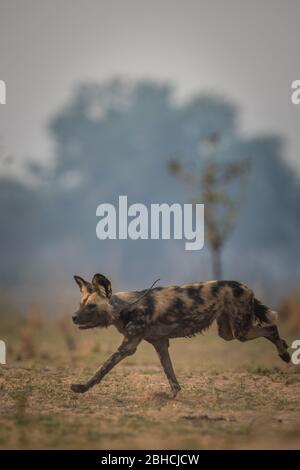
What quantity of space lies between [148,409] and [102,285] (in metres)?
1.68

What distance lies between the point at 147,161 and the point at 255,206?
30.9ft

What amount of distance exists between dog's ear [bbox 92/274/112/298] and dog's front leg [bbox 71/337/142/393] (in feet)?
2.11

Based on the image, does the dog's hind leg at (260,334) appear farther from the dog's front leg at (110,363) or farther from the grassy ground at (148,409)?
the dog's front leg at (110,363)

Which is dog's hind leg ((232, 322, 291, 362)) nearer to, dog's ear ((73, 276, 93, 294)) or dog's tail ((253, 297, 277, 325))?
dog's tail ((253, 297, 277, 325))

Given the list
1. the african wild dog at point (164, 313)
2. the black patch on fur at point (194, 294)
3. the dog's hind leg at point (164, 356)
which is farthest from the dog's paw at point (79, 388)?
the black patch on fur at point (194, 294)

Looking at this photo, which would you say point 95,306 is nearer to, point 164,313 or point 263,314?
point 164,313

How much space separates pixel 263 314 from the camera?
34.4 ft

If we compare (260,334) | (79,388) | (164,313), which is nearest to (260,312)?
(260,334)

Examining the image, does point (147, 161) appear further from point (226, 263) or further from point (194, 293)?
point (194, 293)

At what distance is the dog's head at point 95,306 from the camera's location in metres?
A: 9.69

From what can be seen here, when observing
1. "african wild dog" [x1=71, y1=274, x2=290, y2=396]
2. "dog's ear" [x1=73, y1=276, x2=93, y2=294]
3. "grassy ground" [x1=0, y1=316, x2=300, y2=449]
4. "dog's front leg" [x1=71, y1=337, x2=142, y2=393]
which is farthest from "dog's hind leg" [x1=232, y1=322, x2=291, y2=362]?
"dog's ear" [x1=73, y1=276, x2=93, y2=294]

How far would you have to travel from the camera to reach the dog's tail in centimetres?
1046

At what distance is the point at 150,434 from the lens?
760 centimetres

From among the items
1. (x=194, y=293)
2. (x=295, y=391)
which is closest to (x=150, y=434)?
(x=194, y=293)
